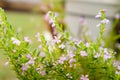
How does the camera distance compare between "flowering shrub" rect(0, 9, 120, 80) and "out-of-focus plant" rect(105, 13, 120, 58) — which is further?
"out-of-focus plant" rect(105, 13, 120, 58)

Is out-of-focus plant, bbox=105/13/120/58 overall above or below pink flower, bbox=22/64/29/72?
above

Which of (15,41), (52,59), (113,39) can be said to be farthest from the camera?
(113,39)

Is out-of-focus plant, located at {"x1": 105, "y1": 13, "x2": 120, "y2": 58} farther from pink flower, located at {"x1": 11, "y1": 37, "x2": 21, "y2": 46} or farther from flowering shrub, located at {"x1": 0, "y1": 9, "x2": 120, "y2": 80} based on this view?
pink flower, located at {"x1": 11, "y1": 37, "x2": 21, "y2": 46}

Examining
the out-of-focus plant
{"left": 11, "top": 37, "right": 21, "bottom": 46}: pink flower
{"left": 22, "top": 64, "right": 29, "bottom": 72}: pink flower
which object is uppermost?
the out-of-focus plant

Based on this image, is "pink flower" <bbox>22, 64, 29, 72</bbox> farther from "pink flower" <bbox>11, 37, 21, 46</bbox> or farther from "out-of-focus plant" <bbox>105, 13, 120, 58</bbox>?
"out-of-focus plant" <bbox>105, 13, 120, 58</bbox>

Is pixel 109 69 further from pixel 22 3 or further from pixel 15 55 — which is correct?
pixel 22 3

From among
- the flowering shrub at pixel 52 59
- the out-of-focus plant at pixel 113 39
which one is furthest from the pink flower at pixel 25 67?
the out-of-focus plant at pixel 113 39

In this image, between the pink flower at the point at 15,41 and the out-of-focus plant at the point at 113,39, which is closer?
the pink flower at the point at 15,41

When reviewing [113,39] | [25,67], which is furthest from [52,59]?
[113,39]

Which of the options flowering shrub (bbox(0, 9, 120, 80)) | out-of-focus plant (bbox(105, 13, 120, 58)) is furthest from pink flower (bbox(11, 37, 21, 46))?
out-of-focus plant (bbox(105, 13, 120, 58))

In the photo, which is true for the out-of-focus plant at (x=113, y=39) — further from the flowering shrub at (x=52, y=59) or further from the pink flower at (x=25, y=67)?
the pink flower at (x=25, y=67)

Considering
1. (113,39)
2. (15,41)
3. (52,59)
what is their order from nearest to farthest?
(15,41), (52,59), (113,39)

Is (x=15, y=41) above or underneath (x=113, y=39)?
underneath

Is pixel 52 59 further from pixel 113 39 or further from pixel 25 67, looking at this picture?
pixel 113 39
